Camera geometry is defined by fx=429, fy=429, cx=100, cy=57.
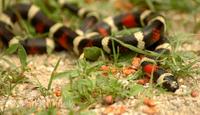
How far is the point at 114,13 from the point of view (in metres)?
4.59

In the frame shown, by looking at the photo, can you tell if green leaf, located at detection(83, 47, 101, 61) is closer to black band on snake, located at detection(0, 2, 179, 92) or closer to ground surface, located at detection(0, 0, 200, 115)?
black band on snake, located at detection(0, 2, 179, 92)

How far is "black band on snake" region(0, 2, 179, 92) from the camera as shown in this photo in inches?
132

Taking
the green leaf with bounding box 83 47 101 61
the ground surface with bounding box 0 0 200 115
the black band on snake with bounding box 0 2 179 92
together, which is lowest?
the ground surface with bounding box 0 0 200 115

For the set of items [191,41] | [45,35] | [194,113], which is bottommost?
[194,113]

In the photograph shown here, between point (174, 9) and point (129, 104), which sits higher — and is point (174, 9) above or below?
above

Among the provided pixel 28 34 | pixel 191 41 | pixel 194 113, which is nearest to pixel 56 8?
pixel 28 34

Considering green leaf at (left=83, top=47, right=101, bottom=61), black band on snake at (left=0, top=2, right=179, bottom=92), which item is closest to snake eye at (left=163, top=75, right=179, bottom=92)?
black band on snake at (left=0, top=2, right=179, bottom=92)

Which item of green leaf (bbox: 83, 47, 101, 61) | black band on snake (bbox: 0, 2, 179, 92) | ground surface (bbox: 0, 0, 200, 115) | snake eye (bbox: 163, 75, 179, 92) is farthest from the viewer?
green leaf (bbox: 83, 47, 101, 61)

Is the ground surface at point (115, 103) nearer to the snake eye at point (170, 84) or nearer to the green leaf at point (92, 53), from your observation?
the snake eye at point (170, 84)

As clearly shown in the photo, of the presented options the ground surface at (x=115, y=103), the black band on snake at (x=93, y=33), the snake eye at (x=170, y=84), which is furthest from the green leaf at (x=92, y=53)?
the snake eye at (x=170, y=84)

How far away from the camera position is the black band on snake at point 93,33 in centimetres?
336

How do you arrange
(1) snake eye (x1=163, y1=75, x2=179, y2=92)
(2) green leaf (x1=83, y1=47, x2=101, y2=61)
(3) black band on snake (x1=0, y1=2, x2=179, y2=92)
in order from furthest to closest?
(2) green leaf (x1=83, y1=47, x2=101, y2=61)
(3) black band on snake (x1=0, y1=2, x2=179, y2=92)
(1) snake eye (x1=163, y1=75, x2=179, y2=92)

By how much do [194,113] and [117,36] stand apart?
3.40 feet

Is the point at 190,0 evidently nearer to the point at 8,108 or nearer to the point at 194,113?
the point at 194,113
